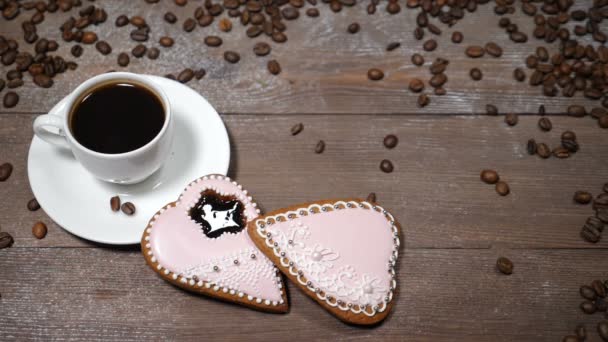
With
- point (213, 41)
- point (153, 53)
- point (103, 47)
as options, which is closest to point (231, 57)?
point (213, 41)

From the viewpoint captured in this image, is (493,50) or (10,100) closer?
(10,100)

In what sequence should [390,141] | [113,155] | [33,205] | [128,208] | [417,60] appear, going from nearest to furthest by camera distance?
[113,155]
[128,208]
[33,205]
[390,141]
[417,60]

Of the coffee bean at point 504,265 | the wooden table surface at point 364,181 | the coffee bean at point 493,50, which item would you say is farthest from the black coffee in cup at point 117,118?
the coffee bean at point 493,50

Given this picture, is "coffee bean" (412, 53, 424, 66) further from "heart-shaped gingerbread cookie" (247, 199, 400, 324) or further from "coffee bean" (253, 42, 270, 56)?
"heart-shaped gingerbread cookie" (247, 199, 400, 324)

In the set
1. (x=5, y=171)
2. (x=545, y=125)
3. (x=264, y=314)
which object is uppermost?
(x=545, y=125)

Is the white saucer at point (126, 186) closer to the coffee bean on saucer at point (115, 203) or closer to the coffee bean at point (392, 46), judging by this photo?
the coffee bean on saucer at point (115, 203)

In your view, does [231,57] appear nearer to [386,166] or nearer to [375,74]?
[375,74]

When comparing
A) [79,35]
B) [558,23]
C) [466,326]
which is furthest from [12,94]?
[558,23]
